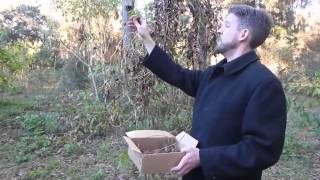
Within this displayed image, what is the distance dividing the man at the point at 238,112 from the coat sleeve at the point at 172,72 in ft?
0.60

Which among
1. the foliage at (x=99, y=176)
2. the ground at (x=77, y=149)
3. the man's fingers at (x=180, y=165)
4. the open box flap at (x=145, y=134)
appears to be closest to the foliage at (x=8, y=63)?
the ground at (x=77, y=149)

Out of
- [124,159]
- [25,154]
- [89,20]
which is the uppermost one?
[89,20]

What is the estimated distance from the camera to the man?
5.62ft

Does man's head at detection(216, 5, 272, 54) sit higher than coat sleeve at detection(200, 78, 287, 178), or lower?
higher

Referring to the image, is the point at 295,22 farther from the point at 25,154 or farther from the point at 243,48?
the point at 243,48

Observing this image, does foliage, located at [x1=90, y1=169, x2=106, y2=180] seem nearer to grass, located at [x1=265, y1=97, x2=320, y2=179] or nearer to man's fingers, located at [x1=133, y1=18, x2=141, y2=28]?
grass, located at [x1=265, y1=97, x2=320, y2=179]

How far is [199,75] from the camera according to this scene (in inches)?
90.9

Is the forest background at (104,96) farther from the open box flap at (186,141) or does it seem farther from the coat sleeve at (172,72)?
the open box flap at (186,141)

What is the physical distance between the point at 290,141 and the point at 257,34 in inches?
191

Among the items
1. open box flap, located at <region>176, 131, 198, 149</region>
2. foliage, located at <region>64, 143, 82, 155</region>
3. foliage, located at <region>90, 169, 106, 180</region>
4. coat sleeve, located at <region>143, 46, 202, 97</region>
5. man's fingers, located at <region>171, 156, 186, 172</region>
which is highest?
coat sleeve, located at <region>143, 46, 202, 97</region>

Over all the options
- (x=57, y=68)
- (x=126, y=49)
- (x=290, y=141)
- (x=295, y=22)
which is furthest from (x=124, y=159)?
(x=295, y=22)

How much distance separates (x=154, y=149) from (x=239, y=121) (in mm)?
521

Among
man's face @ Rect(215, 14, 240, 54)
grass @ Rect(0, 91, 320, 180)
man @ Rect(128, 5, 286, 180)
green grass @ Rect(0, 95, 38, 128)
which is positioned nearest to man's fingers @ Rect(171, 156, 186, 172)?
man @ Rect(128, 5, 286, 180)

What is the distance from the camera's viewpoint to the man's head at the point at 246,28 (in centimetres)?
191
